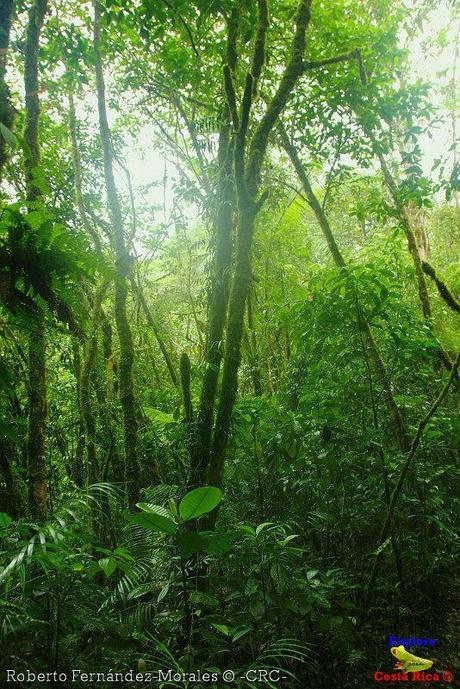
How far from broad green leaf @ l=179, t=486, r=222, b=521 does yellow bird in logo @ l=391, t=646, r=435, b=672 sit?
1.62m

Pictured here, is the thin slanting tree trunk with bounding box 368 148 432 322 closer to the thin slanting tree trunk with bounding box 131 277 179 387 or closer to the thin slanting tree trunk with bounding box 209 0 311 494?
the thin slanting tree trunk with bounding box 209 0 311 494

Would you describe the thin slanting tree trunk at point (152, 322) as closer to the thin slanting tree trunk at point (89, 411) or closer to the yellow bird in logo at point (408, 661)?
the thin slanting tree trunk at point (89, 411)

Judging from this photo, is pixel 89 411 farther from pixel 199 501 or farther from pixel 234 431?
pixel 199 501

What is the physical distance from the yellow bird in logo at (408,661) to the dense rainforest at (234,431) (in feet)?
0.11

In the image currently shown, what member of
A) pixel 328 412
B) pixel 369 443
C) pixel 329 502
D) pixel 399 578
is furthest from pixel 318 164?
pixel 399 578

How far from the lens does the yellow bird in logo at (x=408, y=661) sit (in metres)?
2.35

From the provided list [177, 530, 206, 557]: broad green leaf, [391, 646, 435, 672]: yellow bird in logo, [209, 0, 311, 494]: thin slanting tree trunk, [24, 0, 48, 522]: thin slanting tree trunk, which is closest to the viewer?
[177, 530, 206, 557]: broad green leaf

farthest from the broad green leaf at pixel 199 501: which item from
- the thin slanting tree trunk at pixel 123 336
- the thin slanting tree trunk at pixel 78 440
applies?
the thin slanting tree trunk at pixel 78 440

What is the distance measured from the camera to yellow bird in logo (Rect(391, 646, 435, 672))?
235 cm

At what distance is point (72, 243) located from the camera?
1.93m

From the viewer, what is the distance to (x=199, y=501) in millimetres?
1878

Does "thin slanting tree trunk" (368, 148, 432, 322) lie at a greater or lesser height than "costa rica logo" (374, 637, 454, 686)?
greater

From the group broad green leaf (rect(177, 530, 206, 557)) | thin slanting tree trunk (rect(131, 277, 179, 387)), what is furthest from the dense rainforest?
thin slanting tree trunk (rect(131, 277, 179, 387))

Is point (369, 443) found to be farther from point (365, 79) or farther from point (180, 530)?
point (365, 79)
